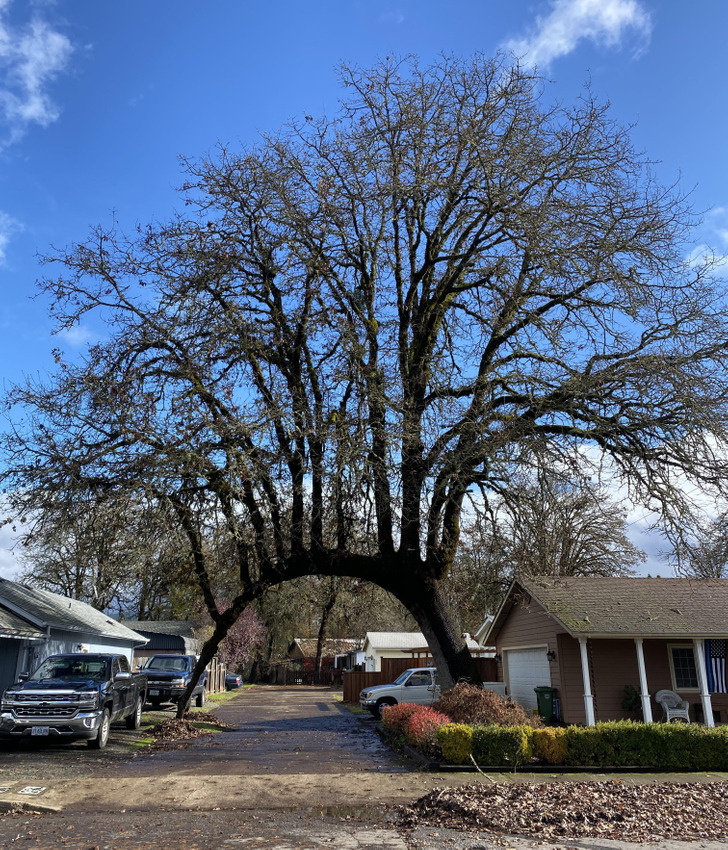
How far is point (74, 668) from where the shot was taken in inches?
627

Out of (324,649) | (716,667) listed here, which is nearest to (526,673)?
(716,667)

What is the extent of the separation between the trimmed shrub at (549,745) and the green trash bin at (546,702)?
6103 millimetres

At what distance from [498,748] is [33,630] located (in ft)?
43.2

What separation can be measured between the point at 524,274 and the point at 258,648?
66707 mm

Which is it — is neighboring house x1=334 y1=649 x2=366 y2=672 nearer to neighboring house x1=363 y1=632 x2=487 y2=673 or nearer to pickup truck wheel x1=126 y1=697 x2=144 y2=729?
neighboring house x1=363 y1=632 x2=487 y2=673

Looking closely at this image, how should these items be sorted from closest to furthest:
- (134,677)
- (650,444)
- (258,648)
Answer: (650,444) < (134,677) < (258,648)

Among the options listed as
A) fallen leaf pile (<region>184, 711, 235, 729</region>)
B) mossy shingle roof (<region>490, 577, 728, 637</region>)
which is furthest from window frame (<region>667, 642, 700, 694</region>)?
fallen leaf pile (<region>184, 711, 235, 729</region>)

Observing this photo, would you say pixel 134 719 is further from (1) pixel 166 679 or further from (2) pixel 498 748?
(2) pixel 498 748

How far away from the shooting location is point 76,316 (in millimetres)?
15484

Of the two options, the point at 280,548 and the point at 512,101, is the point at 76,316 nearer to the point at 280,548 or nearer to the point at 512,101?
the point at 280,548

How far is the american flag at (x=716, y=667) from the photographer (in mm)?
18500

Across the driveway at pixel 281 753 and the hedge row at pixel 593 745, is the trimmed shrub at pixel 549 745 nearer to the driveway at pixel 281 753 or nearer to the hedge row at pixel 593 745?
the hedge row at pixel 593 745

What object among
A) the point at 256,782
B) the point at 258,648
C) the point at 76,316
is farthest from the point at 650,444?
the point at 258,648

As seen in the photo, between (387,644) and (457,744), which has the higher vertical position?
(387,644)
